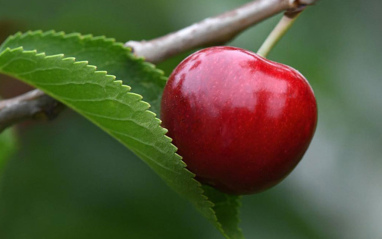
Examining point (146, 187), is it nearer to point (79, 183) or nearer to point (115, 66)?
point (79, 183)

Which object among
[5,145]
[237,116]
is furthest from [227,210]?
[5,145]

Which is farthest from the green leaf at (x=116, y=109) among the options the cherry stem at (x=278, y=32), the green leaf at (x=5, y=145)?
the green leaf at (x=5, y=145)

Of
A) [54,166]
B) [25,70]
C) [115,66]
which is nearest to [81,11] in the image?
[54,166]

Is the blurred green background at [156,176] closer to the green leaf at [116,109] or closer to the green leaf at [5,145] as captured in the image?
the green leaf at [5,145]

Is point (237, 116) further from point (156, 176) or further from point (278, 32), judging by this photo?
point (156, 176)

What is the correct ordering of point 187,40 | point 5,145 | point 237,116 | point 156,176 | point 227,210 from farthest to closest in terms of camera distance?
point 156,176, point 5,145, point 187,40, point 227,210, point 237,116
